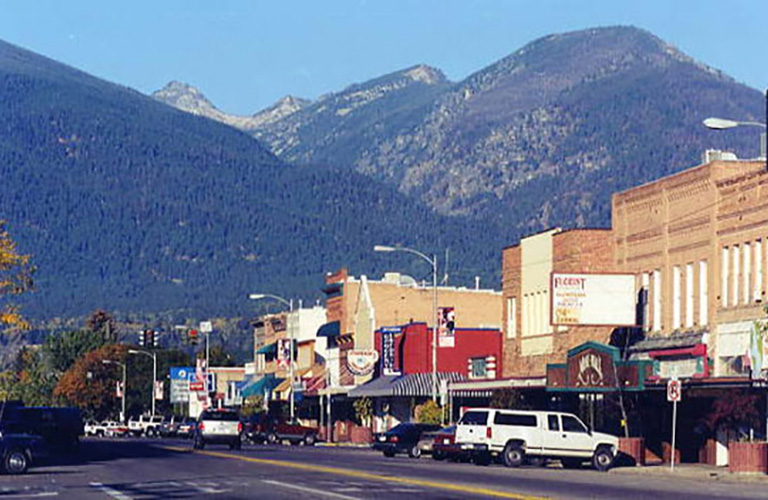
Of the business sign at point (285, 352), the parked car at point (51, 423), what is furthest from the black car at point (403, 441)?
the business sign at point (285, 352)

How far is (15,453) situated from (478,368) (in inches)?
1773

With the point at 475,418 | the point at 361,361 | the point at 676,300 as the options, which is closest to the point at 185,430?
the point at 361,361

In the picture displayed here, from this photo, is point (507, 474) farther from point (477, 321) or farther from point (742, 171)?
point (477, 321)

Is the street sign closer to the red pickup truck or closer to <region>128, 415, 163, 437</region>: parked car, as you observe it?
the red pickup truck

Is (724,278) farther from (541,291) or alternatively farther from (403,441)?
(541,291)

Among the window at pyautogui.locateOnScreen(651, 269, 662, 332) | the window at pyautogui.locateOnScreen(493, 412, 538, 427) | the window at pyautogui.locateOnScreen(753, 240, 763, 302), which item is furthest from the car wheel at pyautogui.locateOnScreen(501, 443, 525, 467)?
the window at pyautogui.locateOnScreen(651, 269, 662, 332)

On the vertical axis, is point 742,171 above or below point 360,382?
above

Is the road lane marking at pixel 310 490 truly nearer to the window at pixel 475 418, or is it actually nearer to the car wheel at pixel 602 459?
the window at pixel 475 418

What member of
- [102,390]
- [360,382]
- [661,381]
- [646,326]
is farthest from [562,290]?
[102,390]

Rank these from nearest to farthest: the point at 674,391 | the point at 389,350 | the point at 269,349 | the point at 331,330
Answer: the point at 674,391 < the point at 389,350 < the point at 331,330 < the point at 269,349

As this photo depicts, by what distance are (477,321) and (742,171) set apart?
177 feet

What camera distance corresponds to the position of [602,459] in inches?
2404

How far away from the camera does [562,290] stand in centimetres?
7456

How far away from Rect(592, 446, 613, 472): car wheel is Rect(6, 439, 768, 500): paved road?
2844 mm
